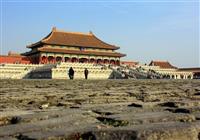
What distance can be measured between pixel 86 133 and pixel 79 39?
185ft

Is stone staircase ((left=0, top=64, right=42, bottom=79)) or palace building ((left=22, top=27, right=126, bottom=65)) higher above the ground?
palace building ((left=22, top=27, right=126, bottom=65))

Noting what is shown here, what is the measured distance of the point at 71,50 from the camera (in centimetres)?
5519

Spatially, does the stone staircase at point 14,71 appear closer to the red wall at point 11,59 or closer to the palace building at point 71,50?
the red wall at point 11,59

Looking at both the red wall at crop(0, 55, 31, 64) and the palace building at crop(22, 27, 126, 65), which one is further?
the palace building at crop(22, 27, 126, 65)

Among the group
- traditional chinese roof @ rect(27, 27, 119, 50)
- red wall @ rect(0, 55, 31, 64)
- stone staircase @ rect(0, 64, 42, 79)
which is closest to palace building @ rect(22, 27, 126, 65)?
traditional chinese roof @ rect(27, 27, 119, 50)

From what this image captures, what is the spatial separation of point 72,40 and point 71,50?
2.47 metres

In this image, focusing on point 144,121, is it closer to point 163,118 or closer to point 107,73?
point 163,118

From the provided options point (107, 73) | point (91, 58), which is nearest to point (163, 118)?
point (107, 73)

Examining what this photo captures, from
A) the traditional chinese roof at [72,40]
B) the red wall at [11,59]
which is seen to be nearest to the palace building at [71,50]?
the traditional chinese roof at [72,40]

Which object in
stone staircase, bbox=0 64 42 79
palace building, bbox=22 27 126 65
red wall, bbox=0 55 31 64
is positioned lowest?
stone staircase, bbox=0 64 42 79

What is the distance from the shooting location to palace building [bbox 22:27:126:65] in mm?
53500

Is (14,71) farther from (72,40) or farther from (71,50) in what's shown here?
(72,40)

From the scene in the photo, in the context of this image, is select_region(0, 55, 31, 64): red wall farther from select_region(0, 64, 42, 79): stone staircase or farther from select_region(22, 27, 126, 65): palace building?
select_region(0, 64, 42, 79): stone staircase

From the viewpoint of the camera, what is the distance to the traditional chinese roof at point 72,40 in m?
54.7
